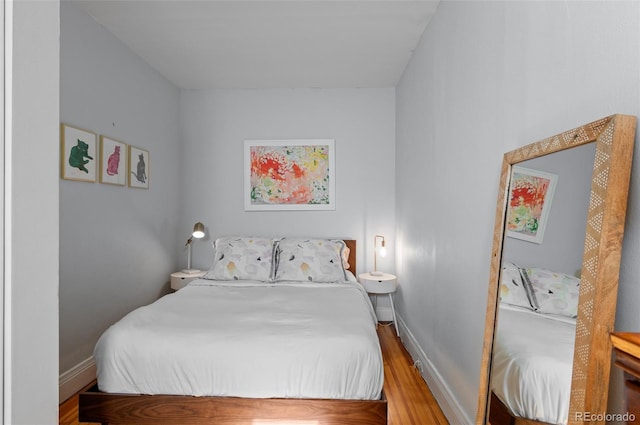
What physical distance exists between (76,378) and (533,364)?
9.41 ft

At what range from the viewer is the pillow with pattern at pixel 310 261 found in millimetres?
3322

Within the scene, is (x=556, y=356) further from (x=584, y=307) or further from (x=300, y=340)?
(x=300, y=340)

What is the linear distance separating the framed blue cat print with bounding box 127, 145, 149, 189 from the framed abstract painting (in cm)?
105

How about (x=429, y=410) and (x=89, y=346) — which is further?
(x=89, y=346)

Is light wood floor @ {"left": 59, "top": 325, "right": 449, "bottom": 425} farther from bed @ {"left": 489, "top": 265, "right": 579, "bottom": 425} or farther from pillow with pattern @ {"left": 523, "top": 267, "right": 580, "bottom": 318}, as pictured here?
pillow with pattern @ {"left": 523, "top": 267, "right": 580, "bottom": 318}

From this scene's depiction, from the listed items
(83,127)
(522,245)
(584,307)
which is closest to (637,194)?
(584,307)

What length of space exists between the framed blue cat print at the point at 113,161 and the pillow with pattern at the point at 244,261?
1071 mm

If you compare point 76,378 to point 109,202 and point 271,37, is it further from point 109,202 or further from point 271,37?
point 271,37

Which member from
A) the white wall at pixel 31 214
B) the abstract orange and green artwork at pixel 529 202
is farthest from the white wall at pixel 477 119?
the white wall at pixel 31 214


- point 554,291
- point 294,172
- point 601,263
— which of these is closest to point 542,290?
point 554,291

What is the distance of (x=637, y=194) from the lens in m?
0.88

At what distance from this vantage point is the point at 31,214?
0.74m

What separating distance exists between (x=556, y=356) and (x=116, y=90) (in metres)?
3.38

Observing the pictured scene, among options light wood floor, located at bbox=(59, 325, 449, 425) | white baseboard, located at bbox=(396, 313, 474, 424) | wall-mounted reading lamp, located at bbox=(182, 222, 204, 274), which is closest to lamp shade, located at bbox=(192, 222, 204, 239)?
wall-mounted reading lamp, located at bbox=(182, 222, 204, 274)
